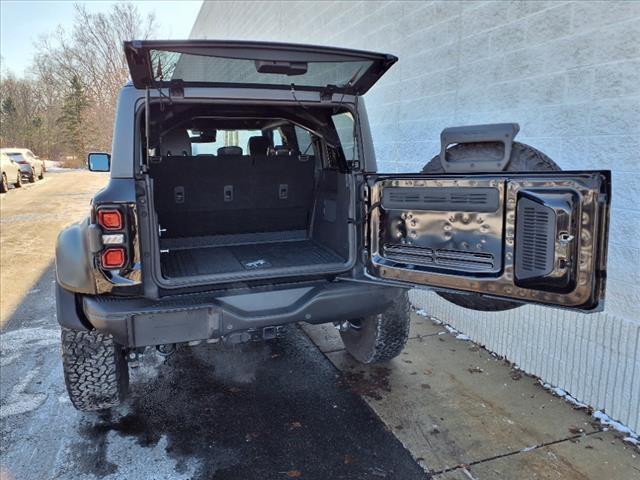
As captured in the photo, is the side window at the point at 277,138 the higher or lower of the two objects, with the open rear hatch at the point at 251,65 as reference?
lower

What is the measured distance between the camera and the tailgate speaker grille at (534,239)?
90.0 inches

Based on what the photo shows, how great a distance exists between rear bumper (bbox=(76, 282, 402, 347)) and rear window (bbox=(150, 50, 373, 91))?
1277 millimetres

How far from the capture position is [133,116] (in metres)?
2.88

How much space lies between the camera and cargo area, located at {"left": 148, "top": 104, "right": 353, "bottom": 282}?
3.96 meters

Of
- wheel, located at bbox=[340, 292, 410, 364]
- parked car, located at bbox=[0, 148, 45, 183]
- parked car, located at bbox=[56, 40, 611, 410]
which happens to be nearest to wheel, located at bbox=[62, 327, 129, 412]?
parked car, located at bbox=[56, 40, 611, 410]

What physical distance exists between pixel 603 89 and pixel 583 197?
129 cm

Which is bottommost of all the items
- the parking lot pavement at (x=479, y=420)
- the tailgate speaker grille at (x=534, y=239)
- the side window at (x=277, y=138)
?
the parking lot pavement at (x=479, y=420)

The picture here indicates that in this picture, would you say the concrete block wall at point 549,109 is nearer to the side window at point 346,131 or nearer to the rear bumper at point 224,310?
the side window at point 346,131

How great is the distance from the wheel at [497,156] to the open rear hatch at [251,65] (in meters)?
0.73

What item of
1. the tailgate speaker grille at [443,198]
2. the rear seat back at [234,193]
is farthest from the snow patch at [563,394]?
the rear seat back at [234,193]

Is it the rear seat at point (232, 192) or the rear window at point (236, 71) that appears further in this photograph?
the rear seat at point (232, 192)

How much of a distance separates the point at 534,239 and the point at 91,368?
8.63 ft

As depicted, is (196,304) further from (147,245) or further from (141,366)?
(141,366)

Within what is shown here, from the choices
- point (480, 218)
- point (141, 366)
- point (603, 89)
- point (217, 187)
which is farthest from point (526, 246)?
point (141, 366)
